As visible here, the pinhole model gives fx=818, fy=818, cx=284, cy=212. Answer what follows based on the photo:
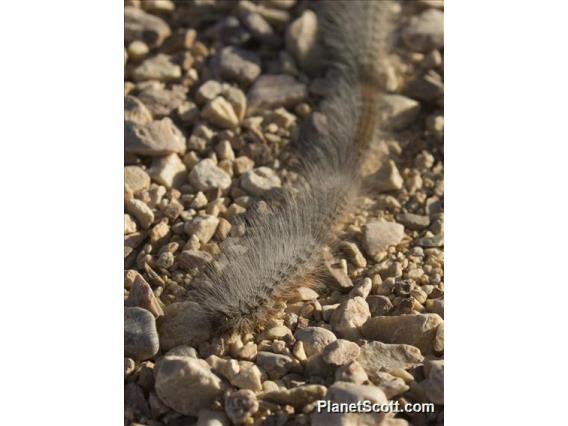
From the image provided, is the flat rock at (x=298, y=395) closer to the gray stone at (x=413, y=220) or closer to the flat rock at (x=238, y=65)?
the gray stone at (x=413, y=220)

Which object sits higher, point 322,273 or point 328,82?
point 328,82

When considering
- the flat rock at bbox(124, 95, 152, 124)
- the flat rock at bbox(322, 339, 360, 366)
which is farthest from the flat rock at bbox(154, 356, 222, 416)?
the flat rock at bbox(124, 95, 152, 124)

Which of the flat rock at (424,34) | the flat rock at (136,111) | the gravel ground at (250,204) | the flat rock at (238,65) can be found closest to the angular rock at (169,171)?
the gravel ground at (250,204)

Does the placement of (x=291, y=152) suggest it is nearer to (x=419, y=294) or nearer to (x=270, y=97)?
(x=270, y=97)

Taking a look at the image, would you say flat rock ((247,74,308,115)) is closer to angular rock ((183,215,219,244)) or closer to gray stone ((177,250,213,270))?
angular rock ((183,215,219,244))

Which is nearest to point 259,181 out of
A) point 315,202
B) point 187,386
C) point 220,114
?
point 315,202

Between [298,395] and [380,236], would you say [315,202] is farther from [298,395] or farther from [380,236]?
[298,395]

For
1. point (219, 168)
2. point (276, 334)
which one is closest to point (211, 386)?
point (276, 334)
